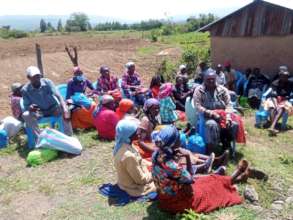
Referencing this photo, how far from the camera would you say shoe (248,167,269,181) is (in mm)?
5223

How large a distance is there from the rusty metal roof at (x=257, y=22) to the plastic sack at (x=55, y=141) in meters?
6.23

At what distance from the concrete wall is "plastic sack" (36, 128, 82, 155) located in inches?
239

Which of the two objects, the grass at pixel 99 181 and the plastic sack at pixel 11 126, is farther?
A: the plastic sack at pixel 11 126

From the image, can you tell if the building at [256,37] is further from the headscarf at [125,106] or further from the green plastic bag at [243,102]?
the headscarf at [125,106]

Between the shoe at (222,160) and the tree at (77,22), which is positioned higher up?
the shoe at (222,160)

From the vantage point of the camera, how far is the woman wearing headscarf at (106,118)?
712 centimetres

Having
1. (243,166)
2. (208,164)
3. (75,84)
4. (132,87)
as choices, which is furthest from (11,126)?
(243,166)

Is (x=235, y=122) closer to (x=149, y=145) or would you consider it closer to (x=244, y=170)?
(x=244, y=170)

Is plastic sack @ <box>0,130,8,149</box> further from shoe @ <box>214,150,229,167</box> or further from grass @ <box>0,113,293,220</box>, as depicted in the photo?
shoe @ <box>214,150,229,167</box>

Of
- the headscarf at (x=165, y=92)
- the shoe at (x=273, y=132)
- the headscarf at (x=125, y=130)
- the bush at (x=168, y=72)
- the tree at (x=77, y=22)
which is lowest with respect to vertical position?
the tree at (x=77, y=22)

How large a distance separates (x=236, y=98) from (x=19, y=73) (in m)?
11.1

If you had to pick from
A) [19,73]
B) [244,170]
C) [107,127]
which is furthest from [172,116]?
[19,73]

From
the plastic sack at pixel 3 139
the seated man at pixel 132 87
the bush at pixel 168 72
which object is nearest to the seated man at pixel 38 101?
the plastic sack at pixel 3 139

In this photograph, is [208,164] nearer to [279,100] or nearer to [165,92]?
[165,92]
